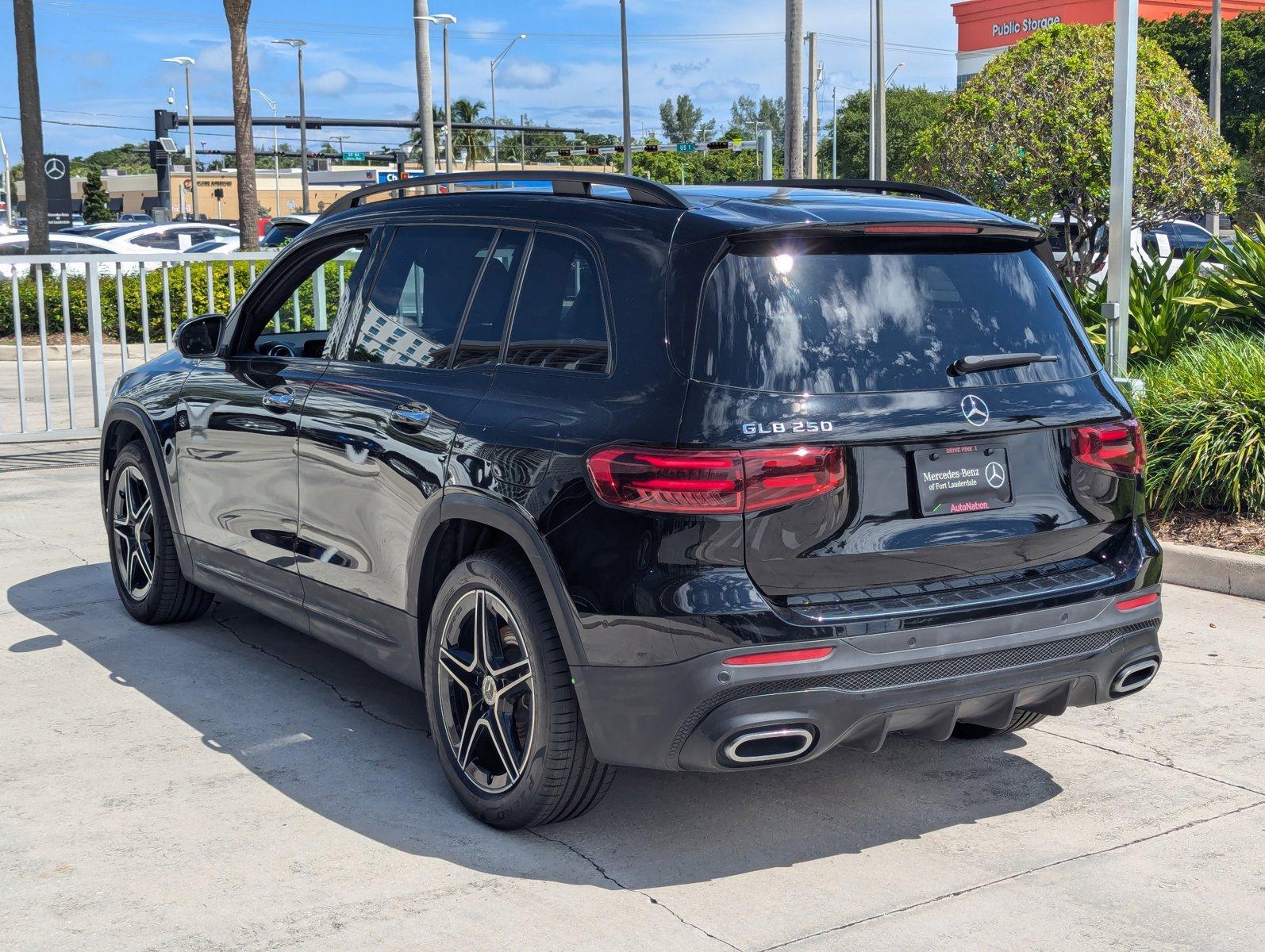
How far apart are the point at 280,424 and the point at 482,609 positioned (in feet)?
4.93

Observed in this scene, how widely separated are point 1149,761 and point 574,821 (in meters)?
2.00

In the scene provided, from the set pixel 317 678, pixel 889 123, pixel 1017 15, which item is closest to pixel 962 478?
pixel 317 678

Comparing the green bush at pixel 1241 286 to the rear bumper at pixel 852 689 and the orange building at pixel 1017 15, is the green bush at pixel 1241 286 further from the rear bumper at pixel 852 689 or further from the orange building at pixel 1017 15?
the orange building at pixel 1017 15

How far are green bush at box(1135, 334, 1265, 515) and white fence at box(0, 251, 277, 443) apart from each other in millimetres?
4650

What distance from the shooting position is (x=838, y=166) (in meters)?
101

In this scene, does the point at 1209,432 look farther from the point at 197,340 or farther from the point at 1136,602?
the point at 197,340

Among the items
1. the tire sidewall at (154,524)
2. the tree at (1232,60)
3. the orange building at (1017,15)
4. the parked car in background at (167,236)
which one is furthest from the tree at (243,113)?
the orange building at (1017,15)

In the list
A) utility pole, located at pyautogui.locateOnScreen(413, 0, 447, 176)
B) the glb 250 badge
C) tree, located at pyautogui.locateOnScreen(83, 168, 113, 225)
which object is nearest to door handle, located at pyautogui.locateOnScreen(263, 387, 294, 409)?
the glb 250 badge

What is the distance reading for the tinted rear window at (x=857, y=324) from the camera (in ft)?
12.7

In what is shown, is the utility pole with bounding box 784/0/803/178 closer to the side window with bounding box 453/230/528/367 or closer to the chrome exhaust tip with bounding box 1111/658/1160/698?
the side window with bounding box 453/230/528/367

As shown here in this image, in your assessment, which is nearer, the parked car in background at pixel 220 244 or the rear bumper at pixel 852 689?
the rear bumper at pixel 852 689

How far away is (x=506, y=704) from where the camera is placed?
4.35m

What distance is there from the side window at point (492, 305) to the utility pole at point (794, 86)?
1881 centimetres

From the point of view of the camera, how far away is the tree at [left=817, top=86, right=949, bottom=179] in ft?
303
